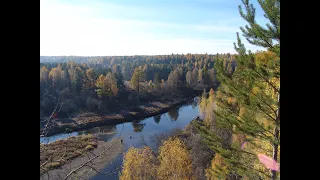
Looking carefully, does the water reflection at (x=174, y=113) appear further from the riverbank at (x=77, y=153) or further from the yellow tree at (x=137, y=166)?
the riverbank at (x=77, y=153)

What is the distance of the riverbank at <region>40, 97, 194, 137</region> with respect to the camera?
15613mm

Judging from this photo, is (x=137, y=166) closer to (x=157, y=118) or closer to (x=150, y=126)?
(x=150, y=126)

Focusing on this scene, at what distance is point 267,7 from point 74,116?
50.2ft

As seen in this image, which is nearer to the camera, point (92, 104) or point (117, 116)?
point (92, 104)

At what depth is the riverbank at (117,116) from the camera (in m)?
15.6

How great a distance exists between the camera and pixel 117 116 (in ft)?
65.5

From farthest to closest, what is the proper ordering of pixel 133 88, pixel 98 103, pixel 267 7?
pixel 133 88 < pixel 98 103 < pixel 267 7

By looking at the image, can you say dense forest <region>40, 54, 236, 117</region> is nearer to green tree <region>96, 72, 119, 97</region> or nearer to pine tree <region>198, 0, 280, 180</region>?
green tree <region>96, 72, 119, 97</region>

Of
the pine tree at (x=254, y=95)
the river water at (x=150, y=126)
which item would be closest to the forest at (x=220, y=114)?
the pine tree at (x=254, y=95)

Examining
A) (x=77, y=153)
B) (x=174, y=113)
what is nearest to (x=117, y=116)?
(x=174, y=113)

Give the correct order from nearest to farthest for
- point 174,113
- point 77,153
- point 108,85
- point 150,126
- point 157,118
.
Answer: point 77,153 → point 150,126 → point 157,118 → point 108,85 → point 174,113
